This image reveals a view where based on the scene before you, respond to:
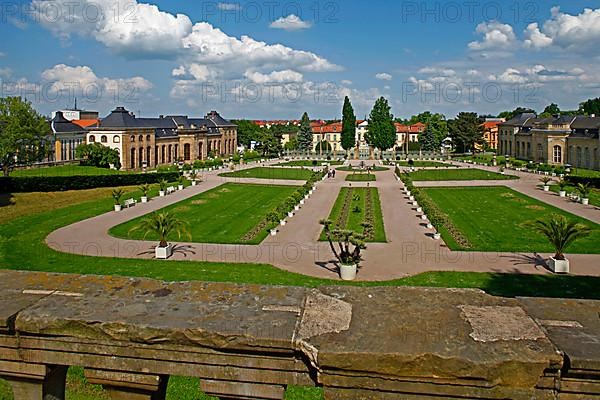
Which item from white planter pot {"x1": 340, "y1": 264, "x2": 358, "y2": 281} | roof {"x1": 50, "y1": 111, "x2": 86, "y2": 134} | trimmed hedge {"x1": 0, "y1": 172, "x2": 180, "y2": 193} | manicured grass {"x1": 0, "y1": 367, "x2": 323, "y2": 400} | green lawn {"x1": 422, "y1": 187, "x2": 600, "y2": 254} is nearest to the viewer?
manicured grass {"x1": 0, "y1": 367, "x2": 323, "y2": 400}

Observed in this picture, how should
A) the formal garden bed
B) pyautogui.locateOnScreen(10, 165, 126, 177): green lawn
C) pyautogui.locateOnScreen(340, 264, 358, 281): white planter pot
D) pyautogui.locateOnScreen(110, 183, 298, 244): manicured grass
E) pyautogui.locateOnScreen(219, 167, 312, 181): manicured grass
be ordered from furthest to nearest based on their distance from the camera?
the formal garden bed, pyautogui.locateOnScreen(219, 167, 312, 181): manicured grass, pyautogui.locateOnScreen(10, 165, 126, 177): green lawn, pyautogui.locateOnScreen(110, 183, 298, 244): manicured grass, pyautogui.locateOnScreen(340, 264, 358, 281): white planter pot

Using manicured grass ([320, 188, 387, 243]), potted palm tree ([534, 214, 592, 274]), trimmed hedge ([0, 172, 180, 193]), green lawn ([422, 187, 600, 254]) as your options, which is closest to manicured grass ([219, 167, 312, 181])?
trimmed hedge ([0, 172, 180, 193])

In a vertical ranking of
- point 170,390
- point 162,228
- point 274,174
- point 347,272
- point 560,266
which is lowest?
point 347,272

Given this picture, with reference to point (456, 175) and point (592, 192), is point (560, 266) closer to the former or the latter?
point (592, 192)

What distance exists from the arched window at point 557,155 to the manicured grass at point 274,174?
3884 cm

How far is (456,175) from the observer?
65.7 m

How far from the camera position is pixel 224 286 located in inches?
155

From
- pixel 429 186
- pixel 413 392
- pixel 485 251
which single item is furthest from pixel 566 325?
pixel 429 186

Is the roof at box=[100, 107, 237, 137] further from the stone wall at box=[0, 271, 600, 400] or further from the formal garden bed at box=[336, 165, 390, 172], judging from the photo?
the stone wall at box=[0, 271, 600, 400]

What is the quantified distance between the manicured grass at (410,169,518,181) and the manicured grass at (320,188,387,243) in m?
13.3

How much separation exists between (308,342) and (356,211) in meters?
35.4

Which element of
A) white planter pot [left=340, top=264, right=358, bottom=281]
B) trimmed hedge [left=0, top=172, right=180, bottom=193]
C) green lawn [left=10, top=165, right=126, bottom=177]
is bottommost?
white planter pot [left=340, top=264, right=358, bottom=281]

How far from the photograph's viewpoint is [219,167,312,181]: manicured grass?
65875 millimetres

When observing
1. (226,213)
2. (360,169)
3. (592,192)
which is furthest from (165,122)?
(592,192)
